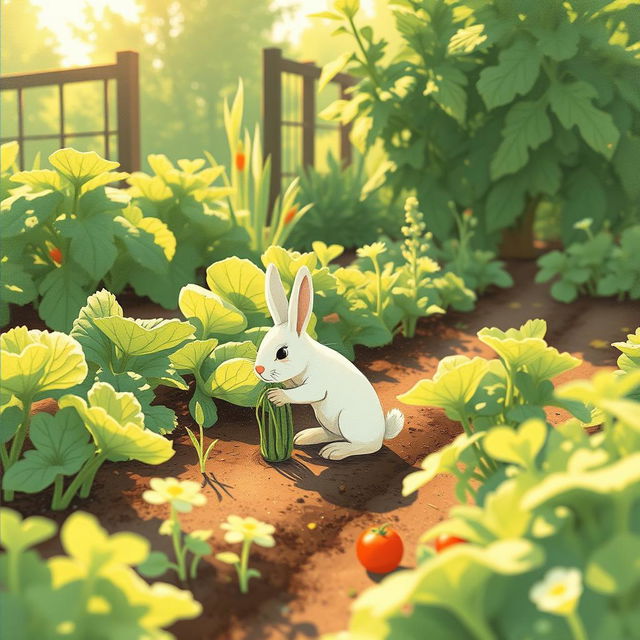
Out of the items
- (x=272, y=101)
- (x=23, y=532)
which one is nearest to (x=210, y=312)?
(x=23, y=532)

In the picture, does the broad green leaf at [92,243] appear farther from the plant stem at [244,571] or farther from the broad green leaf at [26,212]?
the plant stem at [244,571]

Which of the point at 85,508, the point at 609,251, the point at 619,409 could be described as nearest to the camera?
the point at 619,409

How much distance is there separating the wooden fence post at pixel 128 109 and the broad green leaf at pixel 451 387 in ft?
12.2

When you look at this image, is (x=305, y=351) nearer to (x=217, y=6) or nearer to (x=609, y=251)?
(x=609, y=251)

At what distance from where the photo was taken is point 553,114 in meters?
5.13

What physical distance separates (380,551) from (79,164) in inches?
81.6

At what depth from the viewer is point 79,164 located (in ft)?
10.4

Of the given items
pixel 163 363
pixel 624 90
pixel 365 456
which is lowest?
pixel 365 456

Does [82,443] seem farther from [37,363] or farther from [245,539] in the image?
[245,539]

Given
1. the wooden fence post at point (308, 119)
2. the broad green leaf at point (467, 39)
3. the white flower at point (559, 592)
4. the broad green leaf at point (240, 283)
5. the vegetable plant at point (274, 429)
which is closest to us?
the white flower at point (559, 592)

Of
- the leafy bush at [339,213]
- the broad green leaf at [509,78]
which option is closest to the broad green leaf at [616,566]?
the broad green leaf at [509,78]

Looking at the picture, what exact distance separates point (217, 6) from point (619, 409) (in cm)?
1870

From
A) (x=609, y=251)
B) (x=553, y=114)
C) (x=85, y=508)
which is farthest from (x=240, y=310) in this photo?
(x=553, y=114)

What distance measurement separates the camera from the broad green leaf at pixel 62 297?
3252 mm
